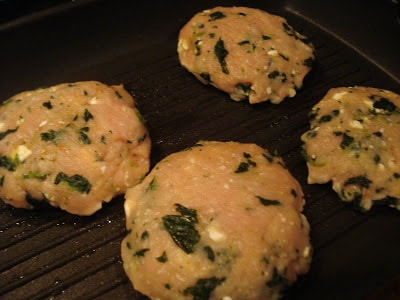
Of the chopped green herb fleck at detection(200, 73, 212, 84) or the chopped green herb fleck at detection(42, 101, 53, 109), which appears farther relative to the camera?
the chopped green herb fleck at detection(200, 73, 212, 84)

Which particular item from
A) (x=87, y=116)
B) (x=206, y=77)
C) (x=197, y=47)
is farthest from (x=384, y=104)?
(x=87, y=116)

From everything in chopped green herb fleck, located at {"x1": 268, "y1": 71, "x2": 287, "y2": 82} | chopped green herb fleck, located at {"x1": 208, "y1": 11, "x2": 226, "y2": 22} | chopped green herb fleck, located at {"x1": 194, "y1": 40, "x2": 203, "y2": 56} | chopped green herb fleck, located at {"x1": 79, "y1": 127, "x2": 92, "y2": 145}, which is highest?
chopped green herb fleck, located at {"x1": 208, "y1": 11, "x2": 226, "y2": 22}

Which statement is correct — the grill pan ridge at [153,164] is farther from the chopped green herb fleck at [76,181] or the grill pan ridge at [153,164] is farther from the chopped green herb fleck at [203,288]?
the chopped green herb fleck at [203,288]

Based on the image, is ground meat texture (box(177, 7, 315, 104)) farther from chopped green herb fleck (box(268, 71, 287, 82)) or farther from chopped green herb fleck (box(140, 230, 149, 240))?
chopped green herb fleck (box(140, 230, 149, 240))

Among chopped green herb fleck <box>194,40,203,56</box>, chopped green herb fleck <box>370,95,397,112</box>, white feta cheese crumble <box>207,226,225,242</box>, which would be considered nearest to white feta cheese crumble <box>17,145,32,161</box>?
white feta cheese crumble <box>207,226,225,242</box>

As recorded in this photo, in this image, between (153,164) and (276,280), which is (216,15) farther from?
(276,280)
